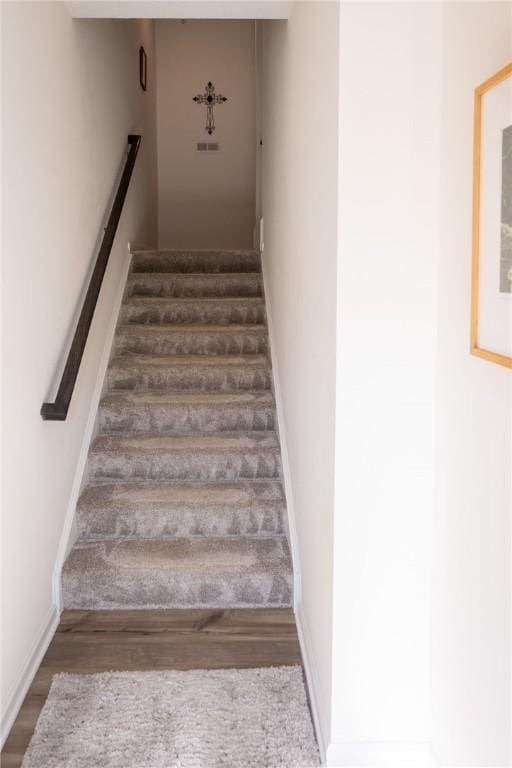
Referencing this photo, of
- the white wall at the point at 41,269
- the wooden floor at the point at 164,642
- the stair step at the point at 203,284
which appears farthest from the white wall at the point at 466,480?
the stair step at the point at 203,284

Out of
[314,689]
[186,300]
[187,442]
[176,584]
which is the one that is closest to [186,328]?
[186,300]

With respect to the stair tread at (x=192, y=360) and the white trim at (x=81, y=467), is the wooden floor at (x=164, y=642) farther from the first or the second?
the stair tread at (x=192, y=360)

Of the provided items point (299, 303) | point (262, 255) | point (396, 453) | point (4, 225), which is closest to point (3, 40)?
point (4, 225)

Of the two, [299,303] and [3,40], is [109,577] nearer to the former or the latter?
[299,303]

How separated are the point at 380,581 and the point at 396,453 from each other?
1.09 feet

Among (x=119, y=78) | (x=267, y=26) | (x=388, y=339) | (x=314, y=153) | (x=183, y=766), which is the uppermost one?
(x=267, y=26)

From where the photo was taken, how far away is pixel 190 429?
3.36m

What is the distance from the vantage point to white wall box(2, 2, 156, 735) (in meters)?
2.02

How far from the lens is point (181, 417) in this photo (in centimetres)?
336

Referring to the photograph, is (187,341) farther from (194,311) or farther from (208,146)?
(208,146)

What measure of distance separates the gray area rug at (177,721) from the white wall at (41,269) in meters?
0.17

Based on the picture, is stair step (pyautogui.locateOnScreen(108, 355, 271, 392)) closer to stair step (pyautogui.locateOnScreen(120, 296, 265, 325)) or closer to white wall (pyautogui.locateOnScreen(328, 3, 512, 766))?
stair step (pyautogui.locateOnScreen(120, 296, 265, 325))

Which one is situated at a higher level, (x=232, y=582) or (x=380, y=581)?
(x=380, y=581)

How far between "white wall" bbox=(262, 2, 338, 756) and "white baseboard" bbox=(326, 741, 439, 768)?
66 mm
